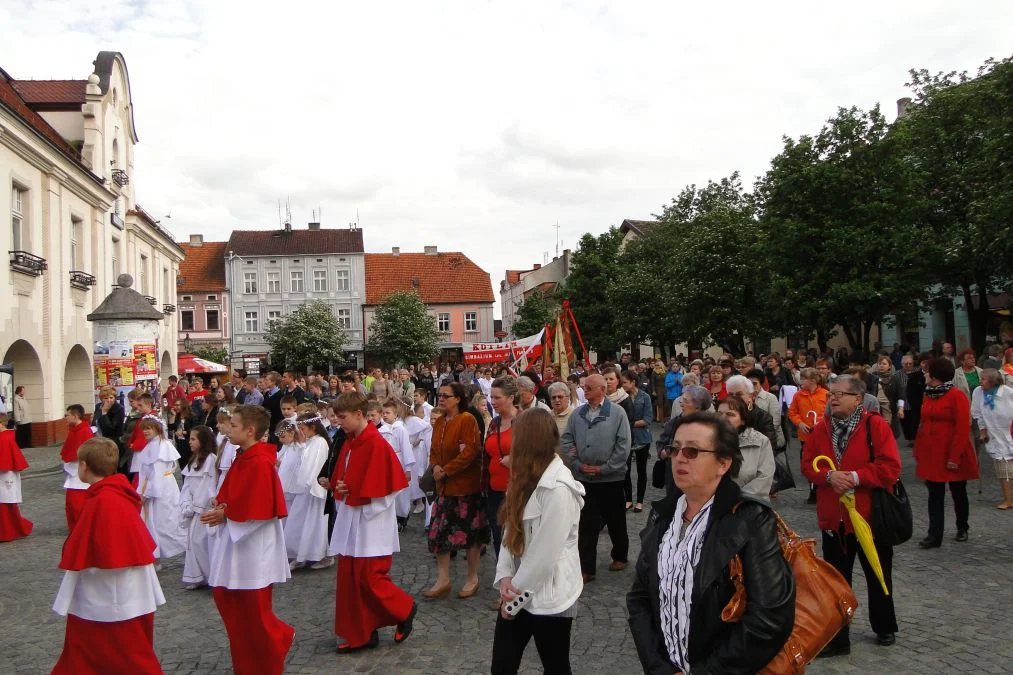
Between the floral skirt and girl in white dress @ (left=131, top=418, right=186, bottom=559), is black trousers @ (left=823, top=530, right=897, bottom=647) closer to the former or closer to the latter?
the floral skirt

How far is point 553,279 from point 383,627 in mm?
85857

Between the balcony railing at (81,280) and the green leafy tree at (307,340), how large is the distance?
3330cm

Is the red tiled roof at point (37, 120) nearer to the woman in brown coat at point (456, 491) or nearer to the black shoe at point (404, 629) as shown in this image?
the woman in brown coat at point (456, 491)

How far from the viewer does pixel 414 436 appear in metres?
11.0

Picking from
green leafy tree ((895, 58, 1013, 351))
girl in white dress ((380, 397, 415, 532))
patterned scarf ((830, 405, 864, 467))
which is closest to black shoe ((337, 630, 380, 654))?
patterned scarf ((830, 405, 864, 467))

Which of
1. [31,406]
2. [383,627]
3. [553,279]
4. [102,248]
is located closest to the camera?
[383,627]

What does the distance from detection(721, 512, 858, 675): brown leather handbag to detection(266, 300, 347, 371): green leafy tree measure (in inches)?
2269

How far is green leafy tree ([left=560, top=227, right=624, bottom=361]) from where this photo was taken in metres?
49.1

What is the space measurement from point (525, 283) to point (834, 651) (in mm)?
93757

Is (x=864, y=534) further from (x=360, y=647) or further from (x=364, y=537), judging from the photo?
(x=360, y=647)

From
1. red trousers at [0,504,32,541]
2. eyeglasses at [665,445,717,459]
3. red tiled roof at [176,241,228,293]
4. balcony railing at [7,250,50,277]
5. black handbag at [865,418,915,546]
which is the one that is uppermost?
red tiled roof at [176,241,228,293]

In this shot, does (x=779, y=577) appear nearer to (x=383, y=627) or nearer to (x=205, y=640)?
(x=383, y=627)

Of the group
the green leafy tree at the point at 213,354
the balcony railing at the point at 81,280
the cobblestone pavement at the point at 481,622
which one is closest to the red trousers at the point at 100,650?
the cobblestone pavement at the point at 481,622

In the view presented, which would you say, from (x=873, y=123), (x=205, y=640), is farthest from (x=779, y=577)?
(x=873, y=123)
